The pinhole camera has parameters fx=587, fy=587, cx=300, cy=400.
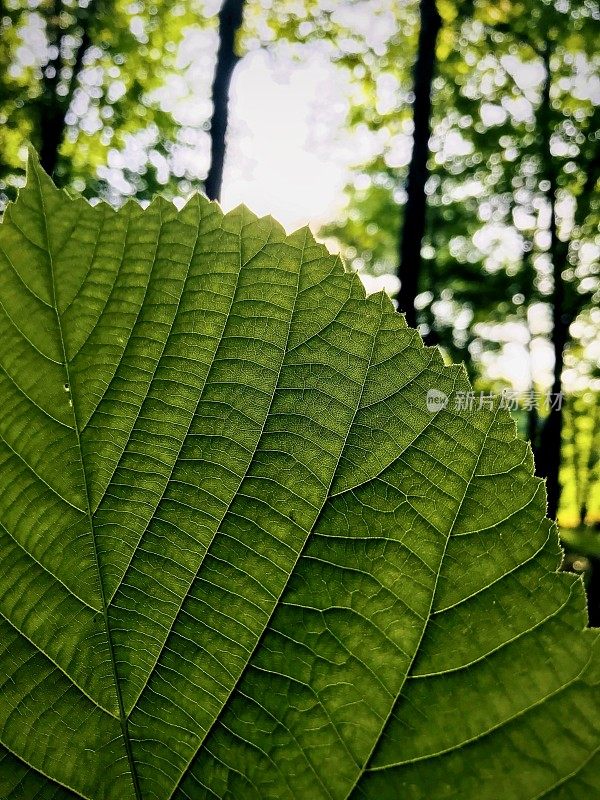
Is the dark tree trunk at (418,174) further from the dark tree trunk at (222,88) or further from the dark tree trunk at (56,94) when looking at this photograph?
the dark tree trunk at (56,94)

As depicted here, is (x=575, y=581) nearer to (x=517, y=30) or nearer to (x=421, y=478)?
(x=421, y=478)

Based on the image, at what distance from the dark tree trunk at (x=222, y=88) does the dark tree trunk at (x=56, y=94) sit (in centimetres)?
384

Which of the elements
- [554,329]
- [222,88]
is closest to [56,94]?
[222,88]

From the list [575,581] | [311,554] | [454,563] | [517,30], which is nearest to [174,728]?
[311,554]

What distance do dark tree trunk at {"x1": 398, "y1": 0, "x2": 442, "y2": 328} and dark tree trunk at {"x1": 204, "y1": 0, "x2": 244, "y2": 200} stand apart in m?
2.90

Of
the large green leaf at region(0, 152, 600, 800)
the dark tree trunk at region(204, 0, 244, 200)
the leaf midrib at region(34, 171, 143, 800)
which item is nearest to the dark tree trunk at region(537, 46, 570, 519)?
the dark tree trunk at region(204, 0, 244, 200)

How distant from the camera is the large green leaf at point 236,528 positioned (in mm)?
657

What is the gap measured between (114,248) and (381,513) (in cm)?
43

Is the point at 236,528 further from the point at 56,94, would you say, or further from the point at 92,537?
the point at 56,94

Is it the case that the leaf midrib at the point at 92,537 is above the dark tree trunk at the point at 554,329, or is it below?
below

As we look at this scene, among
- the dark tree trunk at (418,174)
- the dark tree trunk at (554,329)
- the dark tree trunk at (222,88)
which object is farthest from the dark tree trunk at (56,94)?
the dark tree trunk at (554,329)

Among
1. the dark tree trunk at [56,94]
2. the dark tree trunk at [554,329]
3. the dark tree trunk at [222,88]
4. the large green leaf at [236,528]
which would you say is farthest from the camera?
the dark tree trunk at [554,329]

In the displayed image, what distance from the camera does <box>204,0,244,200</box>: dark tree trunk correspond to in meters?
9.14

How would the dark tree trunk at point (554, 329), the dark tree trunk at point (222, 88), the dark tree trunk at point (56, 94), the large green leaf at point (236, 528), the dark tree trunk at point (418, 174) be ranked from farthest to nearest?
the dark tree trunk at point (554, 329), the dark tree trunk at point (56, 94), the dark tree trunk at point (222, 88), the dark tree trunk at point (418, 174), the large green leaf at point (236, 528)
